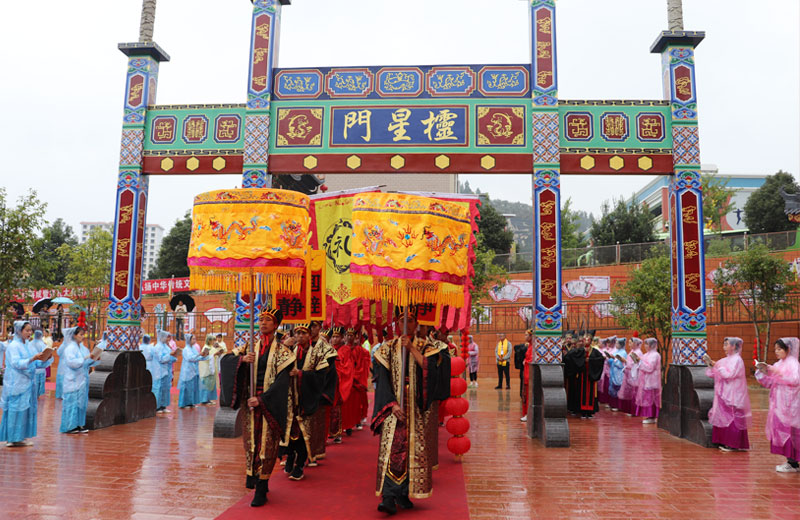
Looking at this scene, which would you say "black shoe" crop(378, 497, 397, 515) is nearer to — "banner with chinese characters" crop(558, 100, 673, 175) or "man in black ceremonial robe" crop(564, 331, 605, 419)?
"banner with chinese characters" crop(558, 100, 673, 175)

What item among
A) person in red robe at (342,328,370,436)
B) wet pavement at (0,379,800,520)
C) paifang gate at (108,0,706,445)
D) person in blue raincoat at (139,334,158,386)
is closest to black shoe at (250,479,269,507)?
wet pavement at (0,379,800,520)

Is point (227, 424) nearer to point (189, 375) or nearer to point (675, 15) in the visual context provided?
point (189, 375)

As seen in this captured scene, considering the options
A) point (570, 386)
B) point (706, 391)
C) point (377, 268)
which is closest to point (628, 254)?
point (570, 386)

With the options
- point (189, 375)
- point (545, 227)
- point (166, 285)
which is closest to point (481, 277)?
point (189, 375)

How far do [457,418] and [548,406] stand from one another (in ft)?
5.85

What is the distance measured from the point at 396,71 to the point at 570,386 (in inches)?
269

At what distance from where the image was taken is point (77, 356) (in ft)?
28.0

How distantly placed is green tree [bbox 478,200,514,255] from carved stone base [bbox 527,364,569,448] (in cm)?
2257

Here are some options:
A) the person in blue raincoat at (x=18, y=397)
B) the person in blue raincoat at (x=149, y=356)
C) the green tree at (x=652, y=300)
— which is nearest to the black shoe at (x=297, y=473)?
the person in blue raincoat at (x=18, y=397)

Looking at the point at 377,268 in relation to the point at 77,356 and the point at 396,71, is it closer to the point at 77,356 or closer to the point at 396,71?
the point at 396,71

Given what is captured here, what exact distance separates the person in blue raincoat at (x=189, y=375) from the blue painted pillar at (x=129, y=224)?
238 centimetres

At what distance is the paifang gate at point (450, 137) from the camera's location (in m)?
8.54

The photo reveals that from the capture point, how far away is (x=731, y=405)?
7574 millimetres

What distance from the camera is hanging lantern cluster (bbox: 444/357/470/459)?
22.2 ft
